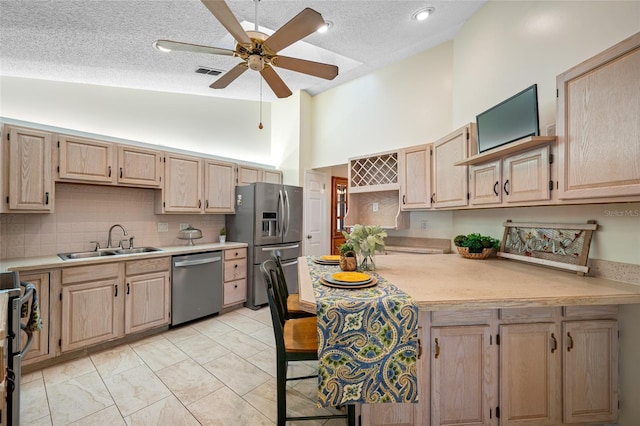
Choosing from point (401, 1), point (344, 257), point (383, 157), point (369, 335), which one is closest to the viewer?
point (369, 335)

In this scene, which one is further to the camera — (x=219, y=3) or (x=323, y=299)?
(x=219, y=3)

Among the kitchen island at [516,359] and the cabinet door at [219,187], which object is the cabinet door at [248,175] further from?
the kitchen island at [516,359]

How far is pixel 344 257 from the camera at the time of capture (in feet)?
6.34

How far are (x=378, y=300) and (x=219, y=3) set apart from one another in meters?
1.75

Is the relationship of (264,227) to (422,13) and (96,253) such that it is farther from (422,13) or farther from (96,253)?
(422,13)

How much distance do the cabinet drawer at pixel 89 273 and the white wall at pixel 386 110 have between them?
3.20m

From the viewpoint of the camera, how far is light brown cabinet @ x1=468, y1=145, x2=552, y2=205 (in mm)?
1730

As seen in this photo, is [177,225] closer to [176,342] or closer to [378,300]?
[176,342]

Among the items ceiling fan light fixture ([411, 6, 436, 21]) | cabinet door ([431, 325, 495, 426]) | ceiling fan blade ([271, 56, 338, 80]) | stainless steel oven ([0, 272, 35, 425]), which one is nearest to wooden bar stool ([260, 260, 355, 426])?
cabinet door ([431, 325, 495, 426])

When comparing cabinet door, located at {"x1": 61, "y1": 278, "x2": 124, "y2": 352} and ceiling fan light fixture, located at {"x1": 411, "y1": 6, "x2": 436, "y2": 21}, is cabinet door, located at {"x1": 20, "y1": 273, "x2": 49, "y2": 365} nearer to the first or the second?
cabinet door, located at {"x1": 61, "y1": 278, "x2": 124, "y2": 352}

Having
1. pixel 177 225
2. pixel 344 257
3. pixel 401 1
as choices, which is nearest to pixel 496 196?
pixel 344 257

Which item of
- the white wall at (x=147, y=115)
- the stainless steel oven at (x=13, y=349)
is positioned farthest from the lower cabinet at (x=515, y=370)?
the white wall at (x=147, y=115)

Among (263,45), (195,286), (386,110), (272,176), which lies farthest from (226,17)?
(272,176)

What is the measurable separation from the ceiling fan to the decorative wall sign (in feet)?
6.67
